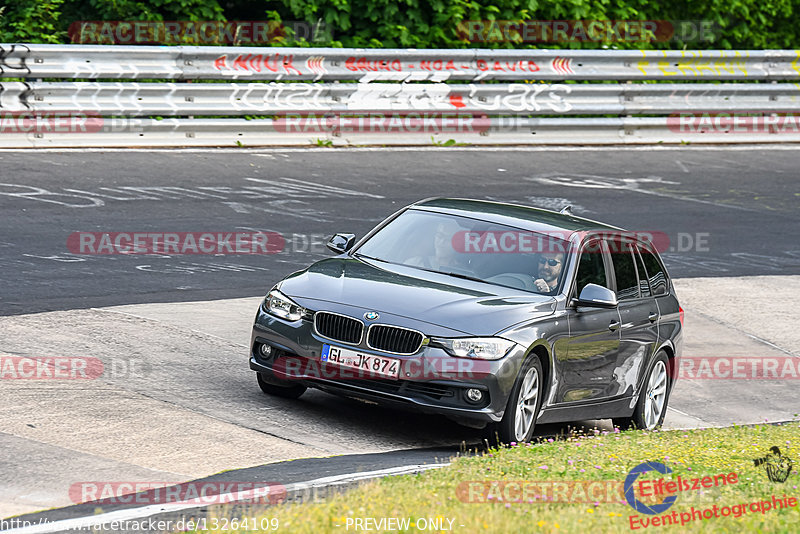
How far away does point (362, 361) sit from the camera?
8.43 metres

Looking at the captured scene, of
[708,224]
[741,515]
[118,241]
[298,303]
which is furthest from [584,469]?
[708,224]

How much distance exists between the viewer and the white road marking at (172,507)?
19.3ft

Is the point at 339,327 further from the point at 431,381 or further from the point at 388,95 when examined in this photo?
the point at 388,95

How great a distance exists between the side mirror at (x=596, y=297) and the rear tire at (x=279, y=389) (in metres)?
2.09

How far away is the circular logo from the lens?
6438mm

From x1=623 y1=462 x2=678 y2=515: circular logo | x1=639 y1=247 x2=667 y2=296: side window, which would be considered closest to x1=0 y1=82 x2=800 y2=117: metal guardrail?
x1=639 y1=247 x2=667 y2=296: side window

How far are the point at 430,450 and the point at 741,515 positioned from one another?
2585mm

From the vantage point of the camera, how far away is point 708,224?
693 inches

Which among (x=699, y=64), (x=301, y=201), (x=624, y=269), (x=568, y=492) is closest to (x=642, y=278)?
(x=624, y=269)

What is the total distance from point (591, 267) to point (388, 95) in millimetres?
11341

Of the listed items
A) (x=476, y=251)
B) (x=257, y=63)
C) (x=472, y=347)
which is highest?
(x=257, y=63)

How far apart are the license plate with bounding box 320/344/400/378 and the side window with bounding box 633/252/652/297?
9.37 ft

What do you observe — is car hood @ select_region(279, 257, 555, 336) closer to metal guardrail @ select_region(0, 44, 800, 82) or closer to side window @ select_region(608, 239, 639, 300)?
side window @ select_region(608, 239, 639, 300)

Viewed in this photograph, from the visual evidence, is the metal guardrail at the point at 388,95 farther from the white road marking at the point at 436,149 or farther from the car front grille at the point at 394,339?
the car front grille at the point at 394,339
